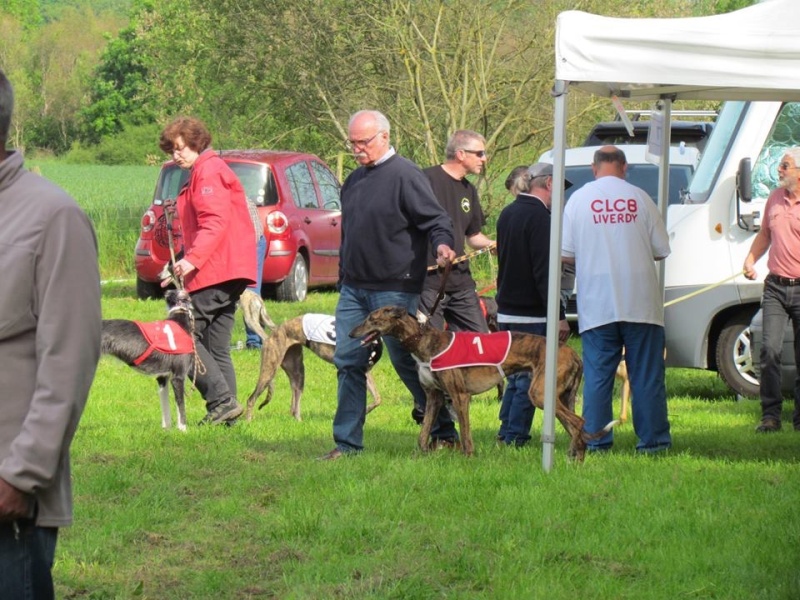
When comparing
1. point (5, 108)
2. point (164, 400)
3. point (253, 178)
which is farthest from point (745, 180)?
point (253, 178)

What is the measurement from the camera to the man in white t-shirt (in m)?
8.35

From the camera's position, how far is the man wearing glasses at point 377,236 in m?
7.87

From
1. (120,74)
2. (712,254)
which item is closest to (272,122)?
(712,254)

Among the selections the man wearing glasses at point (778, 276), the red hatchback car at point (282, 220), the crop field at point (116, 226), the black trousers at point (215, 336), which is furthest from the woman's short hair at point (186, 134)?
the crop field at point (116, 226)

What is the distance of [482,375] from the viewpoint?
27.1ft

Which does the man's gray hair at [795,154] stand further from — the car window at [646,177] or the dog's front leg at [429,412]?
the car window at [646,177]

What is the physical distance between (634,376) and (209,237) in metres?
2.98

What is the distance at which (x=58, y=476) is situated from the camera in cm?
315

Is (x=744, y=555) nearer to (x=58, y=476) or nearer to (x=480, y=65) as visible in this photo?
(x=58, y=476)

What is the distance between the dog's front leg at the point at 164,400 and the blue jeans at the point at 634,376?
296cm

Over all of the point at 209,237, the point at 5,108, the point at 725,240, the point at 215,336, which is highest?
the point at 5,108

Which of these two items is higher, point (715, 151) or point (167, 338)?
point (715, 151)

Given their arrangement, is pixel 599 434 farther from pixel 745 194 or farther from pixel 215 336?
pixel 745 194

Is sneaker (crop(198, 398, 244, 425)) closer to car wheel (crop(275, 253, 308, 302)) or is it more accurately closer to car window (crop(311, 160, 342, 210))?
car wheel (crop(275, 253, 308, 302))
